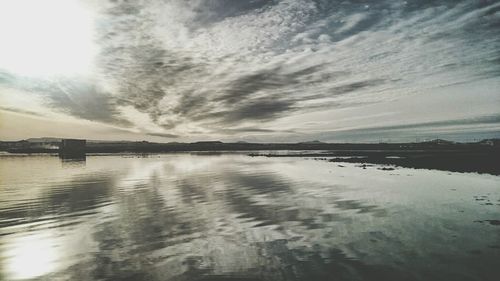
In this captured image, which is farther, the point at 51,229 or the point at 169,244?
the point at 51,229

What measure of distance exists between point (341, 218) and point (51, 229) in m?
15.0

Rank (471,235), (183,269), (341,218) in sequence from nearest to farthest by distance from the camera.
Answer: (183,269) < (471,235) < (341,218)

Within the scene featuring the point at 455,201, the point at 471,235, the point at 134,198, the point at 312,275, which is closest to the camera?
the point at 312,275

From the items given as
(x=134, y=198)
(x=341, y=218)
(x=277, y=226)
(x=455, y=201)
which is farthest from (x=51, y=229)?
(x=455, y=201)

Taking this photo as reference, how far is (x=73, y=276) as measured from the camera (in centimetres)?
1036

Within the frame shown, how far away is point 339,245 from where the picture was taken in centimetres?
1320

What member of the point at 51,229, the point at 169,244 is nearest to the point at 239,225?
the point at 169,244

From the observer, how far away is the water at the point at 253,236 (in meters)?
10.6

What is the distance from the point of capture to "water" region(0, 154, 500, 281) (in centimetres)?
1055

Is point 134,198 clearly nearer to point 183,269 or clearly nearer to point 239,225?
point 239,225

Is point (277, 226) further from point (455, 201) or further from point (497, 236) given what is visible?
point (455, 201)

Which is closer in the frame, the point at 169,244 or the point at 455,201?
the point at 169,244

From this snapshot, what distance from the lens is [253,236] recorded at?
14719 millimetres

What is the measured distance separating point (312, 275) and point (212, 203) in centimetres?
1395
